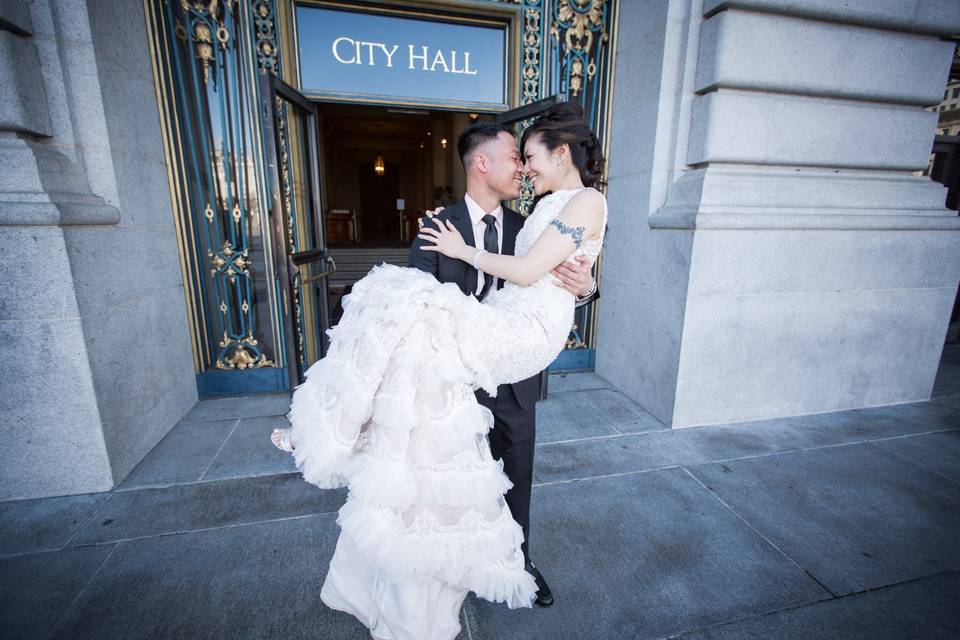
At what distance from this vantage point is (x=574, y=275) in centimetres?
175

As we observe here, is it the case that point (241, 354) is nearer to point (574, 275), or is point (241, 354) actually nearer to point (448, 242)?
point (448, 242)

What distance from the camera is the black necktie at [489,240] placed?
7.08ft

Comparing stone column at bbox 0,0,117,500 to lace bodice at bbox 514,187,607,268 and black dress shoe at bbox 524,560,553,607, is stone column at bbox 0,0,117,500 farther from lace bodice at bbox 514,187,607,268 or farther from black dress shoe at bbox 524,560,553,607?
black dress shoe at bbox 524,560,553,607

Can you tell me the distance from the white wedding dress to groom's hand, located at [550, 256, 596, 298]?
0.45 feet

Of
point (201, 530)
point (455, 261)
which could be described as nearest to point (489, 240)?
point (455, 261)

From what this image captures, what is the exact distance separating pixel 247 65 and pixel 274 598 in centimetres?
407

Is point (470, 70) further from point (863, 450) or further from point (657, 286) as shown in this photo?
point (863, 450)

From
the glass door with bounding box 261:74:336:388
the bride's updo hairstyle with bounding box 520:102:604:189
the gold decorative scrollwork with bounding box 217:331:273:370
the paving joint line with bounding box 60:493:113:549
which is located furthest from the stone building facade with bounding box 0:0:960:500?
the bride's updo hairstyle with bounding box 520:102:604:189

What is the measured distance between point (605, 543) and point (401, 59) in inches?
165

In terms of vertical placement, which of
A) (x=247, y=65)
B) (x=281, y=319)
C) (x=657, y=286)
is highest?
(x=247, y=65)

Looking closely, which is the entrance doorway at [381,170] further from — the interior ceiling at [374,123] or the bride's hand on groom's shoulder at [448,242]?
the bride's hand on groom's shoulder at [448,242]

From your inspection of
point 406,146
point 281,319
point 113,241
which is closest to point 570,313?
point 113,241

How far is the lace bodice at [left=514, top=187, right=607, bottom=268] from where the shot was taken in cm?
179

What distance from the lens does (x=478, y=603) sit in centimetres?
206
